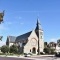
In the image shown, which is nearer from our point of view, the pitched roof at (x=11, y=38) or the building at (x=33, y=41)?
the building at (x=33, y=41)

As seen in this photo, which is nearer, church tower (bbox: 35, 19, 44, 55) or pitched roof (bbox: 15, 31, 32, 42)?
pitched roof (bbox: 15, 31, 32, 42)

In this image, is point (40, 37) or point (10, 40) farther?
point (10, 40)

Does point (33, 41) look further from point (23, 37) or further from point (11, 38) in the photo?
point (11, 38)

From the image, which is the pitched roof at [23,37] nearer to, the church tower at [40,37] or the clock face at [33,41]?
the clock face at [33,41]

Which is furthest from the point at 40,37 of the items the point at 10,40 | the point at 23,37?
the point at 10,40

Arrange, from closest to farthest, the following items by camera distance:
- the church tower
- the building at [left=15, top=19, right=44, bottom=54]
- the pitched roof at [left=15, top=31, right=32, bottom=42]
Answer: the building at [left=15, top=19, right=44, bottom=54], the pitched roof at [left=15, top=31, right=32, bottom=42], the church tower

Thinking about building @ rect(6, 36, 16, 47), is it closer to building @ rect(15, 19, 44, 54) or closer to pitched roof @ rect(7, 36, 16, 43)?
pitched roof @ rect(7, 36, 16, 43)

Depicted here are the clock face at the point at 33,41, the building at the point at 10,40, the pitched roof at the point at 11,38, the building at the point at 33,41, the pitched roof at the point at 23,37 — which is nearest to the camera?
the building at the point at 33,41

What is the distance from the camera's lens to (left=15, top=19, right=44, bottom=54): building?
3795 inches

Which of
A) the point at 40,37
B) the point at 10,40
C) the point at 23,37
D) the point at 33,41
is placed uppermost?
the point at 23,37

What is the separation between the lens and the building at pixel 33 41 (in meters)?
96.4

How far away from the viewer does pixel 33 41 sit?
3898 inches

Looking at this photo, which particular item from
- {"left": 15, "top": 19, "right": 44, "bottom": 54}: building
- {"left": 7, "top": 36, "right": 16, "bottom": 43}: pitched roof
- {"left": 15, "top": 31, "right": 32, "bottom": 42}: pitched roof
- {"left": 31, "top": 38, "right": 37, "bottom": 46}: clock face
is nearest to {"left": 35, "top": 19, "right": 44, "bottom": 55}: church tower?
{"left": 15, "top": 19, "right": 44, "bottom": 54}: building

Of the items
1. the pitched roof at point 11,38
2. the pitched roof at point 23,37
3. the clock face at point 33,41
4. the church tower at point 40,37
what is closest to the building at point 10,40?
the pitched roof at point 11,38
